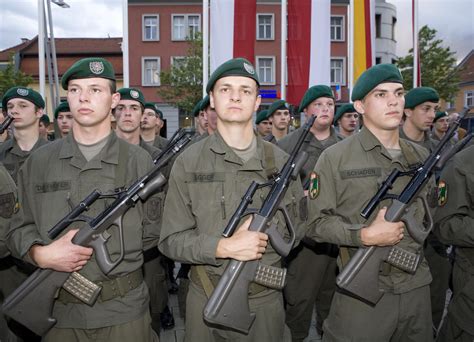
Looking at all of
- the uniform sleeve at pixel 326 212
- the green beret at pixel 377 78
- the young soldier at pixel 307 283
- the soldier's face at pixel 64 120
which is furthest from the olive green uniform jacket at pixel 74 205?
the soldier's face at pixel 64 120

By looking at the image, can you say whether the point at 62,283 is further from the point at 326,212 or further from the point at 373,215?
the point at 373,215

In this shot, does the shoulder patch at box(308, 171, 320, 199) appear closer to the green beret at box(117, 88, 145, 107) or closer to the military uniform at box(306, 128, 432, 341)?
the military uniform at box(306, 128, 432, 341)

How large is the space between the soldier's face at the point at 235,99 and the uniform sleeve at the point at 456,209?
166cm

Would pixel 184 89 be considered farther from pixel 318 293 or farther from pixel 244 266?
pixel 244 266

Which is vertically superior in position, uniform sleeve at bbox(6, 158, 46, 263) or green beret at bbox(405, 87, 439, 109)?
green beret at bbox(405, 87, 439, 109)

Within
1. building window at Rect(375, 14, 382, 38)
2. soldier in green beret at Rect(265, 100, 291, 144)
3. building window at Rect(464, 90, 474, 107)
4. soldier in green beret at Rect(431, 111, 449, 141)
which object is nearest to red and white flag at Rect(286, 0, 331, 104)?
soldier in green beret at Rect(265, 100, 291, 144)

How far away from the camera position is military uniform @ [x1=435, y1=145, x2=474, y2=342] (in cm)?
321

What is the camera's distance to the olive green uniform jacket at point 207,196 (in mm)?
2701

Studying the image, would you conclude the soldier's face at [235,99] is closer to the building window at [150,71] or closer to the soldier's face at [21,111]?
the soldier's face at [21,111]

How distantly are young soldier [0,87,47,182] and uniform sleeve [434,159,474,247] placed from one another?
4.08 metres

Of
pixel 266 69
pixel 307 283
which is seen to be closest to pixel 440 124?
pixel 307 283

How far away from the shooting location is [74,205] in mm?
2674

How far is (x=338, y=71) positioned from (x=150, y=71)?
13.4m

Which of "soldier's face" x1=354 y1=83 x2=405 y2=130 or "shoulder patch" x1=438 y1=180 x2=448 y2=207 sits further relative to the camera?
"shoulder patch" x1=438 y1=180 x2=448 y2=207
